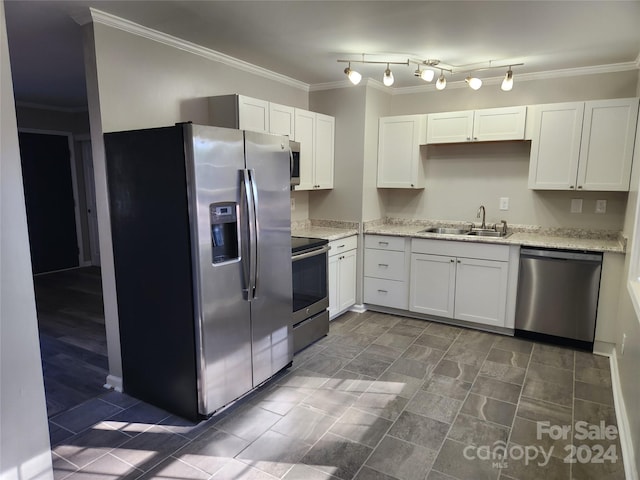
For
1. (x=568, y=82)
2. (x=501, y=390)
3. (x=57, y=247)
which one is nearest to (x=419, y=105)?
(x=568, y=82)

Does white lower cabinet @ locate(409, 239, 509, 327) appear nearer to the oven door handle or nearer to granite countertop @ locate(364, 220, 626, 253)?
granite countertop @ locate(364, 220, 626, 253)

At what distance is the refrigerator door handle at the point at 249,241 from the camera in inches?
101

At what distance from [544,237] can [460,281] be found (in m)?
0.88

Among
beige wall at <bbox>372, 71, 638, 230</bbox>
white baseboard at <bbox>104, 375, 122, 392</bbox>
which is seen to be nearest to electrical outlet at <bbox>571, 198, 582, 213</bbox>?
beige wall at <bbox>372, 71, 638, 230</bbox>

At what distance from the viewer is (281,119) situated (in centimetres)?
367

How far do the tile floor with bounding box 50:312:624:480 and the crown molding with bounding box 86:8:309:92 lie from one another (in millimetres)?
2449

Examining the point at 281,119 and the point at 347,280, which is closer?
the point at 281,119

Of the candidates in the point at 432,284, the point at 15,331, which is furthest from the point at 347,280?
the point at 15,331

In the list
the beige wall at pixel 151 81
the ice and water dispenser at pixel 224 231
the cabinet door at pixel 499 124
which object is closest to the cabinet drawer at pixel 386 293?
the cabinet door at pixel 499 124

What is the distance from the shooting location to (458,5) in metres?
2.38

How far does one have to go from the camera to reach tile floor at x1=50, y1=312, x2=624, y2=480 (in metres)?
2.10

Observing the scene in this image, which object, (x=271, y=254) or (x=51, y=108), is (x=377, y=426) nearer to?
(x=271, y=254)

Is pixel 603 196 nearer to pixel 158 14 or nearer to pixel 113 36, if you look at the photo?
pixel 158 14

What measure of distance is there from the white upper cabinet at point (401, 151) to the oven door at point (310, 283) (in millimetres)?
1286
